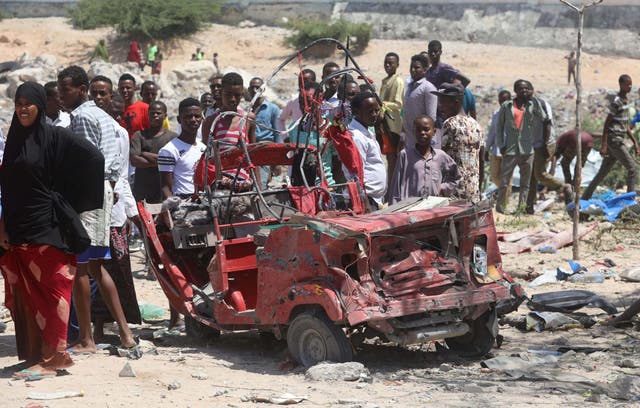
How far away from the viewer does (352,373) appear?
251 inches

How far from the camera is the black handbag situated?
6.50 metres

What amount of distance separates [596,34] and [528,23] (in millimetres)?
2502

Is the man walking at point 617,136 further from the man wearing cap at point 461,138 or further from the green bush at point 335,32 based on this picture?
the green bush at point 335,32

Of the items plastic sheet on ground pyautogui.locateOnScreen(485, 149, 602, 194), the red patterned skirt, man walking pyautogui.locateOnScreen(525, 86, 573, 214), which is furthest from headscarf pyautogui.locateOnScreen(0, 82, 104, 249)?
plastic sheet on ground pyautogui.locateOnScreen(485, 149, 602, 194)

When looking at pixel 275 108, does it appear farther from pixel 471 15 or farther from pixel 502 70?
pixel 471 15

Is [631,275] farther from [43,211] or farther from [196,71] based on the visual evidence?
[196,71]

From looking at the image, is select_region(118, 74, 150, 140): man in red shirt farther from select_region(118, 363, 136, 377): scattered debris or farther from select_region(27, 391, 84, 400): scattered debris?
select_region(27, 391, 84, 400): scattered debris

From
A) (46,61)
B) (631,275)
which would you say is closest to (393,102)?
(631,275)

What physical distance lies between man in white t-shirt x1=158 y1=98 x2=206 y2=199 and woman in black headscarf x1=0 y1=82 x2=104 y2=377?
238 cm

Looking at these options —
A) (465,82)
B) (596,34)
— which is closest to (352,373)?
(465,82)

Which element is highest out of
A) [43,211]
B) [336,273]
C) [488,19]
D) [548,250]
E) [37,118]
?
[488,19]

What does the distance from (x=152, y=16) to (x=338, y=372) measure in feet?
125

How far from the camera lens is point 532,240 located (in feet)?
39.7

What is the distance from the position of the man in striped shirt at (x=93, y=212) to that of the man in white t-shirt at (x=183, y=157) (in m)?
1.45
